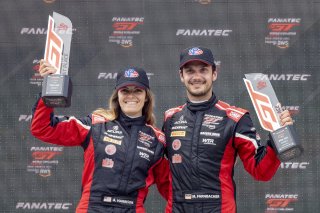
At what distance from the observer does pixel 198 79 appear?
2576 millimetres

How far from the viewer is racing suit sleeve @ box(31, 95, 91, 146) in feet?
8.04

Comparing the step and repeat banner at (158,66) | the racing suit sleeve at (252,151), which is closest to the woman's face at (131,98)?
the racing suit sleeve at (252,151)

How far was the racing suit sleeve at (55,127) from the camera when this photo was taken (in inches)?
96.4

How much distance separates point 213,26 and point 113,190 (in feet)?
6.00

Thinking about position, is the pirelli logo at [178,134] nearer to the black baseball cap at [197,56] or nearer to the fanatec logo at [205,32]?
the black baseball cap at [197,56]

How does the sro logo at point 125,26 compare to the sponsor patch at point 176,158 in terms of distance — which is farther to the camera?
the sro logo at point 125,26

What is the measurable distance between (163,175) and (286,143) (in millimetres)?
741

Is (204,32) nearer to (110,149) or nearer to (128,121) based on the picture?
(128,121)

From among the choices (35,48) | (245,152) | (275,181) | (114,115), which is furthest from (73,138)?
(275,181)

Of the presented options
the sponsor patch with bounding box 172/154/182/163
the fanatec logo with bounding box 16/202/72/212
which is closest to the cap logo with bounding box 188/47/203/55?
the sponsor patch with bounding box 172/154/182/163

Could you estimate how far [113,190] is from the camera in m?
2.52

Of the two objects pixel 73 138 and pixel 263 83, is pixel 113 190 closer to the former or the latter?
pixel 73 138

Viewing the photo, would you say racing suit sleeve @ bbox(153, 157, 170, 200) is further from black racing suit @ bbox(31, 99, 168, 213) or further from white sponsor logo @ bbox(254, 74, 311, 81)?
white sponsor logo @ bbox(254, 74, 311, 81)

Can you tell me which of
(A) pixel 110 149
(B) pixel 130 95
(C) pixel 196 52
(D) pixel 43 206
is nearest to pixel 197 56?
(C) pixel 196 52
